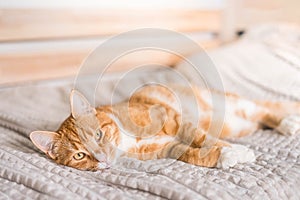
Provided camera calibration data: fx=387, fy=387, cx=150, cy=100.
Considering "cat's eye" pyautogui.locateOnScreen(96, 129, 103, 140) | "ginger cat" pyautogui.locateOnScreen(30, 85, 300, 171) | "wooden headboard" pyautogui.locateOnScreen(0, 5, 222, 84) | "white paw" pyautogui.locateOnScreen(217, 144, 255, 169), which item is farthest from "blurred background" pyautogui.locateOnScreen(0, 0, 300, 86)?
"white paw" pyautogui.locateOnScreen(217, 144, 255, 169)

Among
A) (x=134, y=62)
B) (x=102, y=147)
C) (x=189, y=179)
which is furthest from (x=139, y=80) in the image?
(x=189, y=179)

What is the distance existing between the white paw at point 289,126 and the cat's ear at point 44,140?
76 cm

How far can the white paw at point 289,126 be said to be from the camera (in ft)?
4.29

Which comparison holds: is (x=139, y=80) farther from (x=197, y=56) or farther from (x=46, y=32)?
(x=46, y=32)

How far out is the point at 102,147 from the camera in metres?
1.10

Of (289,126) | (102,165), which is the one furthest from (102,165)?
(289,126)

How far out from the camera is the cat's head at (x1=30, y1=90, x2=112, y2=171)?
1074 millimetres

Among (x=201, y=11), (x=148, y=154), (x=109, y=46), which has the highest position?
(x=201, y=11)

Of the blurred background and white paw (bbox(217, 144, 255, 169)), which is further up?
the blurred background

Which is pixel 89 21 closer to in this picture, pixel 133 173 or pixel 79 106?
pixel 79 106

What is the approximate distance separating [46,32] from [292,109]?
48.7 inches

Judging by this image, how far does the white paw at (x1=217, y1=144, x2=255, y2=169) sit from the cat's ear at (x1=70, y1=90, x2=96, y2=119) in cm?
40

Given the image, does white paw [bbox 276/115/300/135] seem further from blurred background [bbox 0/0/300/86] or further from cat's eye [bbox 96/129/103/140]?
blurred background [bbox 0/0/300/86]

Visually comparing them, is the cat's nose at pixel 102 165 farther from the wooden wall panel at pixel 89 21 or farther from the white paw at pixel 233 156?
the wooden wall panel at pixel 89 21
